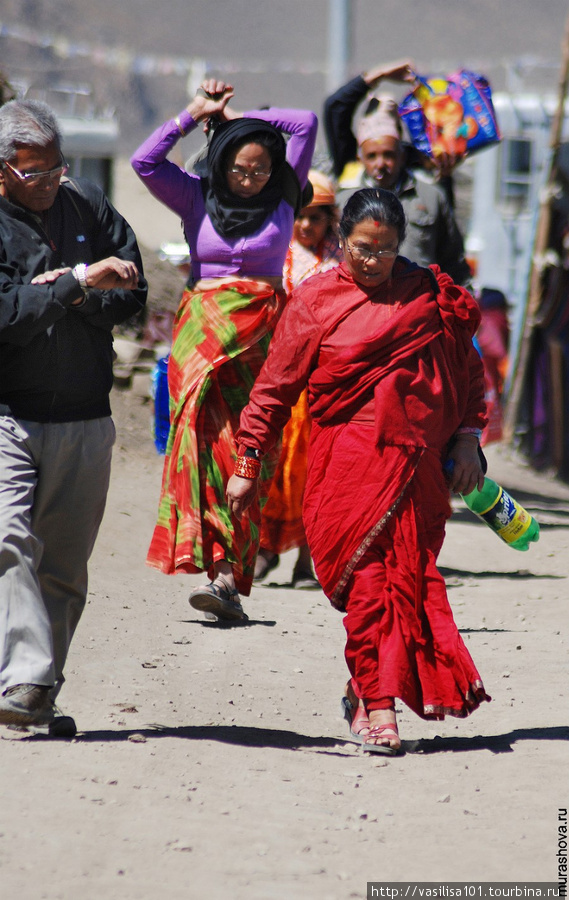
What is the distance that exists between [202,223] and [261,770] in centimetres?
247

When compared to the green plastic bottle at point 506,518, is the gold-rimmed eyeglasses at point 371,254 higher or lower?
higher

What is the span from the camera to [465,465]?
4309 mm

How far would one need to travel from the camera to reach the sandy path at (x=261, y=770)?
124 inches

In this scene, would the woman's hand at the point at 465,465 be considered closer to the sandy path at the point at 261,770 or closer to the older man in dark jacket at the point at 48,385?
the sandy path at the point at 261,770

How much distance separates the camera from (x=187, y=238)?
18.7 ft

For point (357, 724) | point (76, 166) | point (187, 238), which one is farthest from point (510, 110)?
point (357, 724)

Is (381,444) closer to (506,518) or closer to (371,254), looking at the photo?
(371,254)

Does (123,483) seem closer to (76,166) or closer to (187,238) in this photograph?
(187,238)

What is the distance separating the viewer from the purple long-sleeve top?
217 inches

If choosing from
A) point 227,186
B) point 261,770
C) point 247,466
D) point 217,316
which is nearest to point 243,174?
point 227,186

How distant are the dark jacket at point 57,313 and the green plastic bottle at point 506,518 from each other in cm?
138

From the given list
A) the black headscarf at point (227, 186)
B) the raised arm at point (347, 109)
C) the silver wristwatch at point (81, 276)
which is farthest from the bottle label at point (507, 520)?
the raised arm at point (347, 109)

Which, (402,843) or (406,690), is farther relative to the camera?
(406,690)

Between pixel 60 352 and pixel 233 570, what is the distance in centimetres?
181
